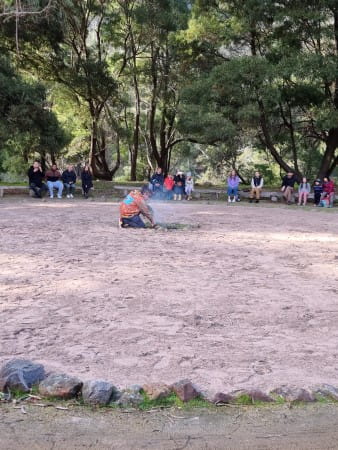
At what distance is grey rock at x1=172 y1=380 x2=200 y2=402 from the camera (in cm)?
302

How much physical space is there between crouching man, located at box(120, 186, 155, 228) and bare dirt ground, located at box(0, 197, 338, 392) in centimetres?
50

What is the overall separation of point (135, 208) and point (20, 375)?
7190mm

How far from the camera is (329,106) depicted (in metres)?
19.3

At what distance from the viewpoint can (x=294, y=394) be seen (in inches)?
122

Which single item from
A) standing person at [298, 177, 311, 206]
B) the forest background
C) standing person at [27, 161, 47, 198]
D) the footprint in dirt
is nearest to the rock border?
the footprint in dirt

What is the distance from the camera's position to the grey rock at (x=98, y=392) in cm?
297

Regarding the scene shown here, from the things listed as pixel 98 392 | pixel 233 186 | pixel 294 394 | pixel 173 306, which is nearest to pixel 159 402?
pixel 98 392

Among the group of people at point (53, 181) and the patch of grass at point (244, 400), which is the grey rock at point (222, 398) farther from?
the group of people at point (53, 181)

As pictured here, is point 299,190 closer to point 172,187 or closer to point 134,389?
point 172,187

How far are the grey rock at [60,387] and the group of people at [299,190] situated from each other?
597 inches

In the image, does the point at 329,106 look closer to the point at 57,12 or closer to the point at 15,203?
the point at 57,12

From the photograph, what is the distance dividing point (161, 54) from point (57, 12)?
8.14m

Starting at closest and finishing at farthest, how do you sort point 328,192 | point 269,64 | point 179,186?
point 328,192 → point 269,64 → point 179,186

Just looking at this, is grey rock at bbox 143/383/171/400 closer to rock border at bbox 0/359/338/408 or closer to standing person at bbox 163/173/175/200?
rock border at bbox 0/359/338/408
